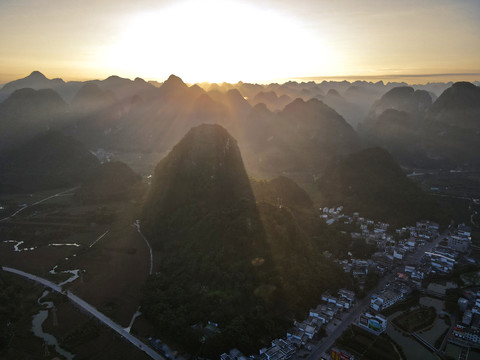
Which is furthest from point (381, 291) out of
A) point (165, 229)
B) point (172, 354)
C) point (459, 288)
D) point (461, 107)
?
point (461, 107)

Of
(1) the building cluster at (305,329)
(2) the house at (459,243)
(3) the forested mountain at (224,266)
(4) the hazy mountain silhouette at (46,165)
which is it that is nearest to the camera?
(1) the building cluster at (305,329)

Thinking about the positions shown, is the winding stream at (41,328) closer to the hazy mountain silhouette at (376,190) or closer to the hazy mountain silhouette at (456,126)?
the hazy mountain silhouette at (376,190)

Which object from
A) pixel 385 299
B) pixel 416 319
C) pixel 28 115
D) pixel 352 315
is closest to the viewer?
pixel 416 319

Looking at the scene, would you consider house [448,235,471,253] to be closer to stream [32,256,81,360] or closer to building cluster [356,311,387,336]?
building cluster [356,311,387,336]

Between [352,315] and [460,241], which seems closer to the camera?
[352,315]

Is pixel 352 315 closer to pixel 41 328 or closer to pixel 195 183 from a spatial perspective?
pixel 195 183

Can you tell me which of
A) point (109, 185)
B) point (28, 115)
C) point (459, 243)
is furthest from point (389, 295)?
point (28, 115)

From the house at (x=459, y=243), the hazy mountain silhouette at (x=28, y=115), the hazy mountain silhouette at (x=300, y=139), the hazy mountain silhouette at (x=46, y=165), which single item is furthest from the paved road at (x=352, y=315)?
the hazy mountain silhouette at (x=28, y=115)

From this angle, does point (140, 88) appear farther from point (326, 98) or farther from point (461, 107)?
point (461, 107)
